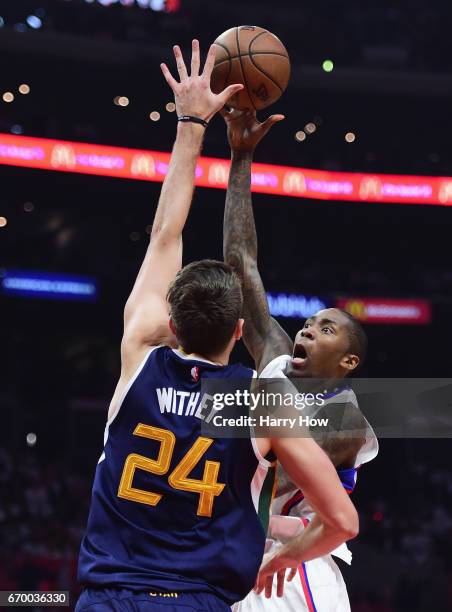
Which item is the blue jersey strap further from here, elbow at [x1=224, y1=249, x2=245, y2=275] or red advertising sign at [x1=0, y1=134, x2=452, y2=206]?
red advertising sign at [x1=0, y1=134, x2=452, y2=206]

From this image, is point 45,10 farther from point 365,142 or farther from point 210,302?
point 210,302

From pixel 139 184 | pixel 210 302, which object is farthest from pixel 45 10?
pixel 210 302

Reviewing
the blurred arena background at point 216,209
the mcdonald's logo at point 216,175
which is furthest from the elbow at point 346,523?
the mcdonald's logo at point 216,175

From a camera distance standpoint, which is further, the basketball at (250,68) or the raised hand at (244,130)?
the basketball at (250,68)

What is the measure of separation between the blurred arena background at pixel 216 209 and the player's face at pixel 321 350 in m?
12.5

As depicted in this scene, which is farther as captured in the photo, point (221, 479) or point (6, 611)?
point (6, 611)

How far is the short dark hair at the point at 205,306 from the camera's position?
7.95 ft

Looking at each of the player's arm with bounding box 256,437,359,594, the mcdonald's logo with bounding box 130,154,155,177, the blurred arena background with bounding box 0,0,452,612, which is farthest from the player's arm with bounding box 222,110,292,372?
the mcdonald's logo with bounding box 130,154,155,177

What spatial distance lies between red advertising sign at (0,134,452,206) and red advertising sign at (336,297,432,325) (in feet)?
6.70

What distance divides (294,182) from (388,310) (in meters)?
3.29

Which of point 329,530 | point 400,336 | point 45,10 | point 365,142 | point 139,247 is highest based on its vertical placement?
point 45,10

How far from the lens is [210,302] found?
242 cm

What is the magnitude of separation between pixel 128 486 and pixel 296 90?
Result: 18.1m

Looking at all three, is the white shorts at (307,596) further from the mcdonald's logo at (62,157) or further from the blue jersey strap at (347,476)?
the mcdonald's logo at (62,157)
